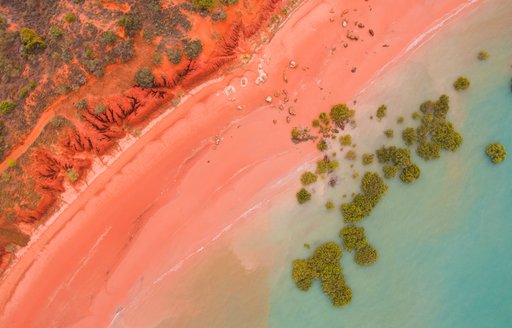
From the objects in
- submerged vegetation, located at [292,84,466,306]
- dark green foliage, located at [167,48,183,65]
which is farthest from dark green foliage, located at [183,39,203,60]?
submerged vegetation, located at [292,84,466,306]

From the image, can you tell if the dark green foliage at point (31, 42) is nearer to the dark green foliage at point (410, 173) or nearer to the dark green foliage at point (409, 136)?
the dark green foliage at point (409, 136)

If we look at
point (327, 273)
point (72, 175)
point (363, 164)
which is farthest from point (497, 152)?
point (72, 175)

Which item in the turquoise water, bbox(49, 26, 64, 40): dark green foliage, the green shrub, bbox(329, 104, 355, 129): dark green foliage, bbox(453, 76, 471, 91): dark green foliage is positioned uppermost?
bbox(49, 26, 64, 40): dark green foliage

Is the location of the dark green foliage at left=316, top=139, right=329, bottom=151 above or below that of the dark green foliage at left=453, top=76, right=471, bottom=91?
above

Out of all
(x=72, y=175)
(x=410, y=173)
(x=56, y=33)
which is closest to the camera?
(x=56, y=33)

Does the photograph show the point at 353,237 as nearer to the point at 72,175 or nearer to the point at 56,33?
the point at 72,175

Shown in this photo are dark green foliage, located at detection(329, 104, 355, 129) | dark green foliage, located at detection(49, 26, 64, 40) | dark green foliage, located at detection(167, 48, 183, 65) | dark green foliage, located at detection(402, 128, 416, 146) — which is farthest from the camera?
dark green foliage, located at detection(402, 128, 416, 146)

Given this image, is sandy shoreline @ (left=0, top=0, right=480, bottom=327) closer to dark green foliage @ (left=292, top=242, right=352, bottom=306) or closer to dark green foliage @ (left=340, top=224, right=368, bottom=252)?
dark green foliage @ (left=292, top=242, right=352, bottom=306)
